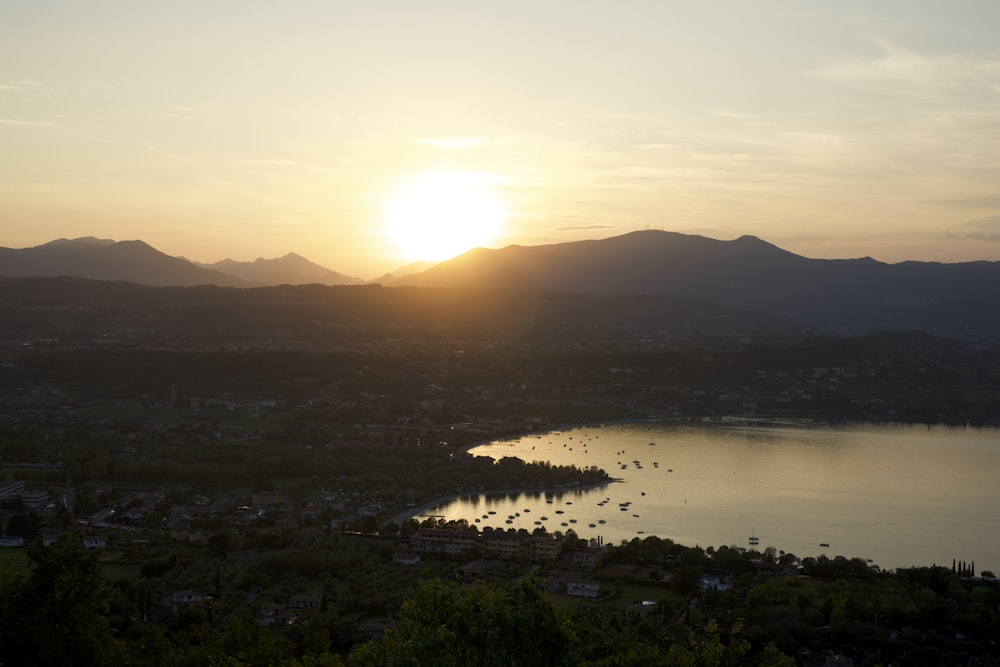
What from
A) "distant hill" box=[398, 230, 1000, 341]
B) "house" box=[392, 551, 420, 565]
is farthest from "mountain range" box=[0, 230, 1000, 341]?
"house" box=[392, 551, 420, 565]

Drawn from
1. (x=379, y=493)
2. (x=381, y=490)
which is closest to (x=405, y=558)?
(x=379, y=493)

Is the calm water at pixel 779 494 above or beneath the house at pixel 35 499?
beneath

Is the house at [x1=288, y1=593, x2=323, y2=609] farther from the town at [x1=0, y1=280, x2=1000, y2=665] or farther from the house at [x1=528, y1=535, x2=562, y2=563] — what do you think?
the house at [x1=528, y1=535, x2=562, y2=563]

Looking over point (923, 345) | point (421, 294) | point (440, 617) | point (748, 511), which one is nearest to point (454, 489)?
point (748, 511)

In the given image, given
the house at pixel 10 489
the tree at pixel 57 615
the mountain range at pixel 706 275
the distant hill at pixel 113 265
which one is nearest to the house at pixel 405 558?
the house at pixel 10 489

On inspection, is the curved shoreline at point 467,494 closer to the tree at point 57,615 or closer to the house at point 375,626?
the house at point 375,626

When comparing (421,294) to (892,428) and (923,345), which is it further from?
(892,428)
